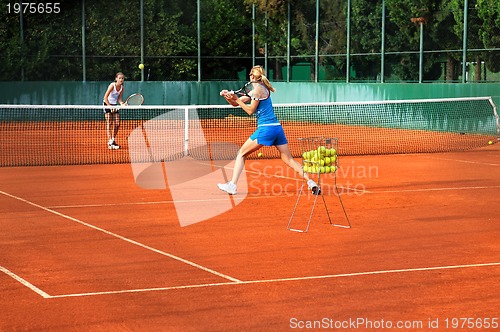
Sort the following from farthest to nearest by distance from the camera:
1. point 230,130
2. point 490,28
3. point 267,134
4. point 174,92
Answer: point 174,92, point 230,130, point 490,28, point 267,134

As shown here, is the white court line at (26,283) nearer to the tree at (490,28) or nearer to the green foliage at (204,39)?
the tree at (490,28)

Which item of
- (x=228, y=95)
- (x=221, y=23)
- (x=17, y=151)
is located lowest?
(x=17, y=151)

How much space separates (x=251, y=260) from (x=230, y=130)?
1887cm

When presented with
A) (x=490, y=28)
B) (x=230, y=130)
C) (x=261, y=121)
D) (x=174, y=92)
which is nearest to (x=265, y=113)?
(x=261, y=121)

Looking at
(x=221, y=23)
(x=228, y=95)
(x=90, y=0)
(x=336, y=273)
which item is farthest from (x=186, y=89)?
(x=336, y=273)

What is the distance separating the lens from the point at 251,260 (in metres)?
8.28

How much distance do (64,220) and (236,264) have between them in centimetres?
317

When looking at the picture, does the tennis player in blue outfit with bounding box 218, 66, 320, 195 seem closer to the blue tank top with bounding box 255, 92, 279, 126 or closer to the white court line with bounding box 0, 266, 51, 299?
the blue tank top with bounding box 255, 92, 279, 126

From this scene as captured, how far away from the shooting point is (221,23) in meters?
33.8

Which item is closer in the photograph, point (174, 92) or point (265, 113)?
point (265, 113)

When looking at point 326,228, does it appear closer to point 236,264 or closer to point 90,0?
point 236,264

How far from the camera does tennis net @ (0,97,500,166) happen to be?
19094mm

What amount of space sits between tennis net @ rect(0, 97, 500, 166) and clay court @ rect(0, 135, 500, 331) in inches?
207

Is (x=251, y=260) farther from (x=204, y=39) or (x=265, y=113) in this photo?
(x=204, y=39)
